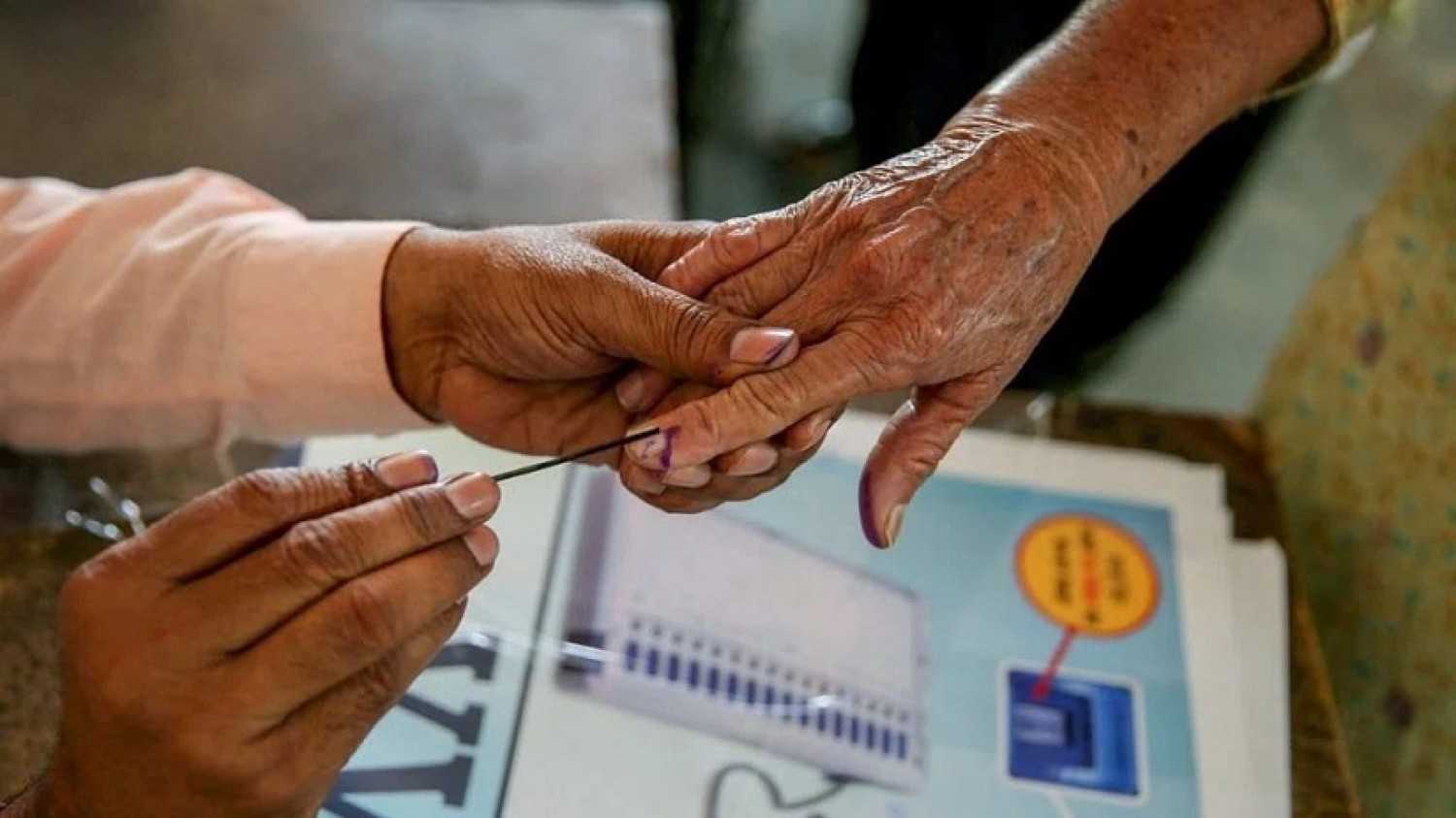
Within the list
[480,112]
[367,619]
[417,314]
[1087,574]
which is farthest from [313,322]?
[1087,574]

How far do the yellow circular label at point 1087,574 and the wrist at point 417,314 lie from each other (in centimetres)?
38

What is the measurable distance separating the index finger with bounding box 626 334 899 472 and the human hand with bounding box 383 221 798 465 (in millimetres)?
11

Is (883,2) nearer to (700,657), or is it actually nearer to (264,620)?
(700,657)

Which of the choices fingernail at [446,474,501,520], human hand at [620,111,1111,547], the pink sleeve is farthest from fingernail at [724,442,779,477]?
the pink sleeve

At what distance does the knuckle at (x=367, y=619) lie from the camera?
0.47 meters

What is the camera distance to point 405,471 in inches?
20.7

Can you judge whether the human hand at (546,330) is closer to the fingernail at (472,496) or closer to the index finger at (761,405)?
the index finger at (761,405)

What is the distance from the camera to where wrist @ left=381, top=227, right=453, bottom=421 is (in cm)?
70

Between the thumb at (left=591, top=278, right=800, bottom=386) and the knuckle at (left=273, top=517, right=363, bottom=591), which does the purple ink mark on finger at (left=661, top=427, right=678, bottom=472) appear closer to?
the thumb at (left=591, top=278, right=800, bottom=386)

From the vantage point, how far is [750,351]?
579mm

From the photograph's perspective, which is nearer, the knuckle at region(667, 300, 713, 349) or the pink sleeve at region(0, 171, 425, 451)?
the knuckle at region(667, 300, 713, 349)

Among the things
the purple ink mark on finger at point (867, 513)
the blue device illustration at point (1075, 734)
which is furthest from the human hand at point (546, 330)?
the blue device illustration at point (1075, 734)

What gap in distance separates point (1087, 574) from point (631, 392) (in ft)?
1.02

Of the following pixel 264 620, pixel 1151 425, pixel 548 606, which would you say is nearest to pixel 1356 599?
pixel 1151 425
